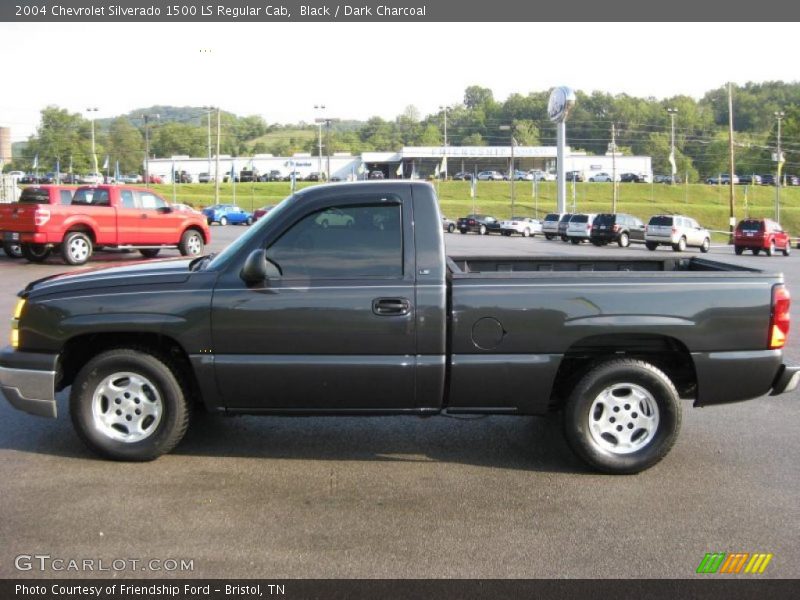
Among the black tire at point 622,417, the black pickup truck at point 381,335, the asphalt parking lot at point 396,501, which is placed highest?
the black pickup truck at point 381,335

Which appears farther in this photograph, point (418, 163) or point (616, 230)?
point (418, 163)

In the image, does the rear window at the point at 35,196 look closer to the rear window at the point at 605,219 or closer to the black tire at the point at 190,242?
the black tire at the point at 190,242

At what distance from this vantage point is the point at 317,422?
6.62 metres

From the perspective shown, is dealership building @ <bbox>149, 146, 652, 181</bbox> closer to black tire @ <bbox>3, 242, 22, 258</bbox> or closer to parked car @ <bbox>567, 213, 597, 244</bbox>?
parked car @ <bbox>567, 213, 597, 244</bbox>

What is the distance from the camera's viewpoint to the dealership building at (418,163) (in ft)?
367

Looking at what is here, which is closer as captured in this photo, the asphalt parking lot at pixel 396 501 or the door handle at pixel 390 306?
the asphalt parking lot at pixel 396 501

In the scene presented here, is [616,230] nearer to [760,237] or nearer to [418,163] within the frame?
[760,237]

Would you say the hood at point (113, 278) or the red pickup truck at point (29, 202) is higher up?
the red pickup truck at point (29, 202)

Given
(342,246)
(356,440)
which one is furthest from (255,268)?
(356,440)

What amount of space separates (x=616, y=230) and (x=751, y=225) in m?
6.55

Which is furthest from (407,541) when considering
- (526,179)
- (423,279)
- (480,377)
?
(526,179)

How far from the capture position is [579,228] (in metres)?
43.1

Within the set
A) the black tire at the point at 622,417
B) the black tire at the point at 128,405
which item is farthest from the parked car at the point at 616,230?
the black tire at the point at 128,405

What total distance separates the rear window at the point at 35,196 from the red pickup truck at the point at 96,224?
1.47 ft
